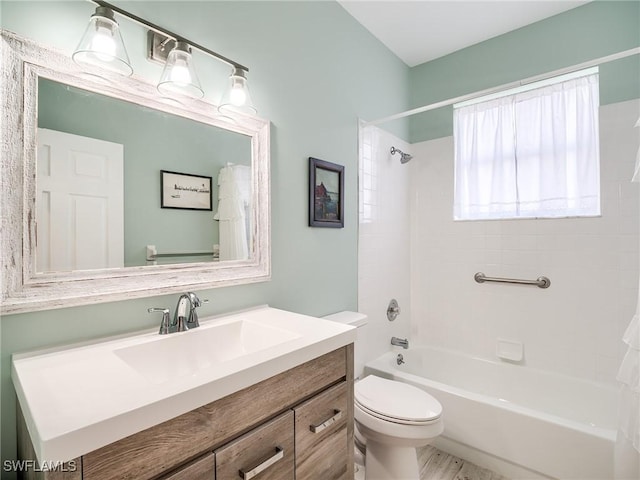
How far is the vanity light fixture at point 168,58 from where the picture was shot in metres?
0.98

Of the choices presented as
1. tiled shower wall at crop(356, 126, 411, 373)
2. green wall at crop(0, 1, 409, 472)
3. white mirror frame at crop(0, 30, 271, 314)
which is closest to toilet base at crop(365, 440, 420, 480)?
tiled shower wall at crop(356, 126, 411, 373)

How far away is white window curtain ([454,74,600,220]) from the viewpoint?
2055mm

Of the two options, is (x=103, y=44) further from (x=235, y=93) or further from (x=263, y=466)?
(x=263, y=466)

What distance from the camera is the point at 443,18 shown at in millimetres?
2182

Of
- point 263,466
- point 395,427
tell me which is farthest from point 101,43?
point 395,427

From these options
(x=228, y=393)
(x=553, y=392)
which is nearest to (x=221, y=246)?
(x=228, y=393)

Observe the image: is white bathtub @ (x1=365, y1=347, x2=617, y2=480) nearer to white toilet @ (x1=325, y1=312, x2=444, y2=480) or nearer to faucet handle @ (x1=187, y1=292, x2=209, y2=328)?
white toilet @ (x1=325, y1=312, x2=444, y2=480)

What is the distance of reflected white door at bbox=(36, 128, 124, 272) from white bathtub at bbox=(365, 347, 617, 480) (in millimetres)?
1683

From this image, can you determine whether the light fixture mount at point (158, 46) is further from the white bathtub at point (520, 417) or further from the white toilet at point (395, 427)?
the white bathtub at point (520, 417)

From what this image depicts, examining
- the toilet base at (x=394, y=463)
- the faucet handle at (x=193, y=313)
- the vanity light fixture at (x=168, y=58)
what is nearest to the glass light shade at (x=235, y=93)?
the vanity light fixture at (x=168, y=58)

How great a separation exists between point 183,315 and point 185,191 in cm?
47

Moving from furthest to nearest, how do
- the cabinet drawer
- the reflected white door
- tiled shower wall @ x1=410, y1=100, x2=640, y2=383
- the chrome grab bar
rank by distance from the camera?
1. the chrome grab bar
2. tiled shower wall @ x1=410, y1=100, x2=640, y2=383
3. the reflected white door
4. the cabinet drawer

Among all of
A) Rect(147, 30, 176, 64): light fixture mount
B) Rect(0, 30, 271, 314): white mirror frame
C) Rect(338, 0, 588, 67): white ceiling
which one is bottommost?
Rect(0, 30, 271, 314): white mirror frame

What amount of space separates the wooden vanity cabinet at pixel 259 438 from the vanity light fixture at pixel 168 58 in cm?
104
